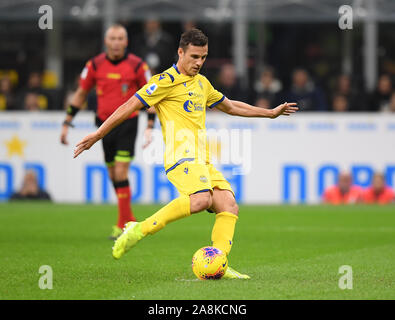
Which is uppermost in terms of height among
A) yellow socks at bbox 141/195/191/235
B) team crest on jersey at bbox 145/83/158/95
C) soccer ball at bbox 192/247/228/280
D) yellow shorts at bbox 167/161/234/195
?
team crest on jersey at bbox 145/83/158/95

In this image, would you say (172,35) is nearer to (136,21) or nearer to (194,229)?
(136,21)

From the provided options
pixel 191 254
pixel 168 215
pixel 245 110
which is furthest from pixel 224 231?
pixel 191 254

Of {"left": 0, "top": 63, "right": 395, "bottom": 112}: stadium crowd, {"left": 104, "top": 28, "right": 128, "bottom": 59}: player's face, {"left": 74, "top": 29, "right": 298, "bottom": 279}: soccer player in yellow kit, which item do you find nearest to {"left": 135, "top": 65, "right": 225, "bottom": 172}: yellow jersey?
{"left": 74, "top": 29, "right": 298, "bottom": 279}: soccer player in yellow kit

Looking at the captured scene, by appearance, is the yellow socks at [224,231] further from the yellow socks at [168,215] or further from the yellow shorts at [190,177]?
the yellow socks at [168,215]

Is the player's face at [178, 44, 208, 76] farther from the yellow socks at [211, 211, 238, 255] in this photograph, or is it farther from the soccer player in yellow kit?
the yellow socks at [211, 211, 238, 255]

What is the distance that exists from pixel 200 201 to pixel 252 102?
10.6 m

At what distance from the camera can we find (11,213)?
14203 mm

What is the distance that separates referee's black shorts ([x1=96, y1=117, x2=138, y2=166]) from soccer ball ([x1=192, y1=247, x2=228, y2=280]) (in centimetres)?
386

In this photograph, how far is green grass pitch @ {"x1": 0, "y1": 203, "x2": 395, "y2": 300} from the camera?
6.78 meters

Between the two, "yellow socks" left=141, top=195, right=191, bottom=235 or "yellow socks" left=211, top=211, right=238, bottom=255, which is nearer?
"yellow socks" left=141, top=195, right=191, bottom=235

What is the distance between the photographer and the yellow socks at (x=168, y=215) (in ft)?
23.9

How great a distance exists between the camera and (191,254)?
9.34 metres

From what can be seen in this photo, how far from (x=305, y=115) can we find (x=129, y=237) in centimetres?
1020

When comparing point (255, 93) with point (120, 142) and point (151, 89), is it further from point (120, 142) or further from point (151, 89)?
point (151, 89)
